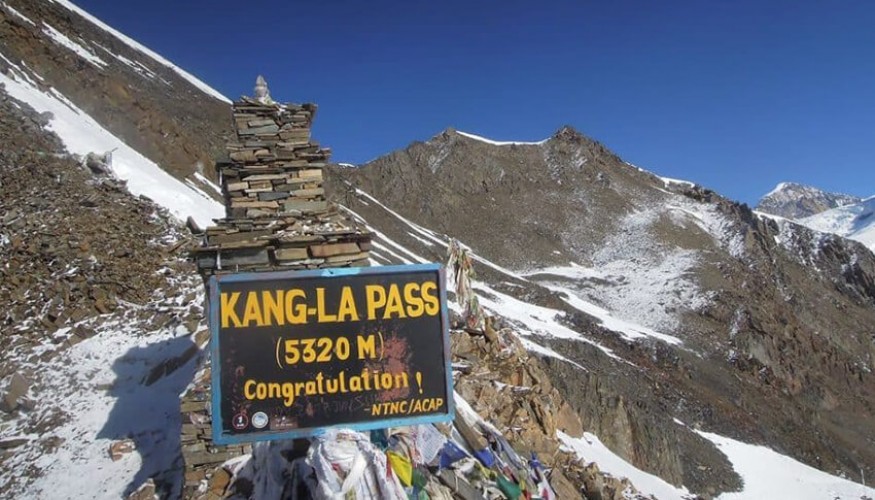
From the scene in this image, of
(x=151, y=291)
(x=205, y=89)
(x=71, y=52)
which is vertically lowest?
(x=151, y=291)

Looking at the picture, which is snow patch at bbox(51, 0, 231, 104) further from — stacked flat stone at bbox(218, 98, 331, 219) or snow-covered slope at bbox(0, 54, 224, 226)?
stacked flat stone at bbox(218, 98, 331, 219)

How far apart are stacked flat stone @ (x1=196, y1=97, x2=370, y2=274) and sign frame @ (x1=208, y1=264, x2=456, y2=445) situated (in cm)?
133

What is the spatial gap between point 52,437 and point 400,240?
4543 centimetres

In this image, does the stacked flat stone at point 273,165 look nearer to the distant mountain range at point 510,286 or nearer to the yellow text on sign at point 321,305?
the yellow text on sign at point 321,305

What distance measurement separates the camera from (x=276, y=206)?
282 inches

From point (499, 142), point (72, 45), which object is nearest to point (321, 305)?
point (72, 45)

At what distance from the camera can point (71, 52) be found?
31.8m

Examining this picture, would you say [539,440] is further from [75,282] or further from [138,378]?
[75,282]

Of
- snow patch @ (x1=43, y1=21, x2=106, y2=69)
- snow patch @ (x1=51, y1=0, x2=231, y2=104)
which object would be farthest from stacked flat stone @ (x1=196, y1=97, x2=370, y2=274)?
snow patch @ (x1=51, y1=0, x2=231, y2=104)

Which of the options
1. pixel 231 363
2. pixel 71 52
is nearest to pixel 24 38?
A: pixel 71 52

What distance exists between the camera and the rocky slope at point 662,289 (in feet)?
116

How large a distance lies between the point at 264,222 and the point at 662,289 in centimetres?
6294

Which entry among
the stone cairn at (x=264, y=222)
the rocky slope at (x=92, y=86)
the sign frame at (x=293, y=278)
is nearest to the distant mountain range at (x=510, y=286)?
the rocky slope at (x=92, y=86)

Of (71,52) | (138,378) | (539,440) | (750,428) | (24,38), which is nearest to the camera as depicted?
(138,378)
